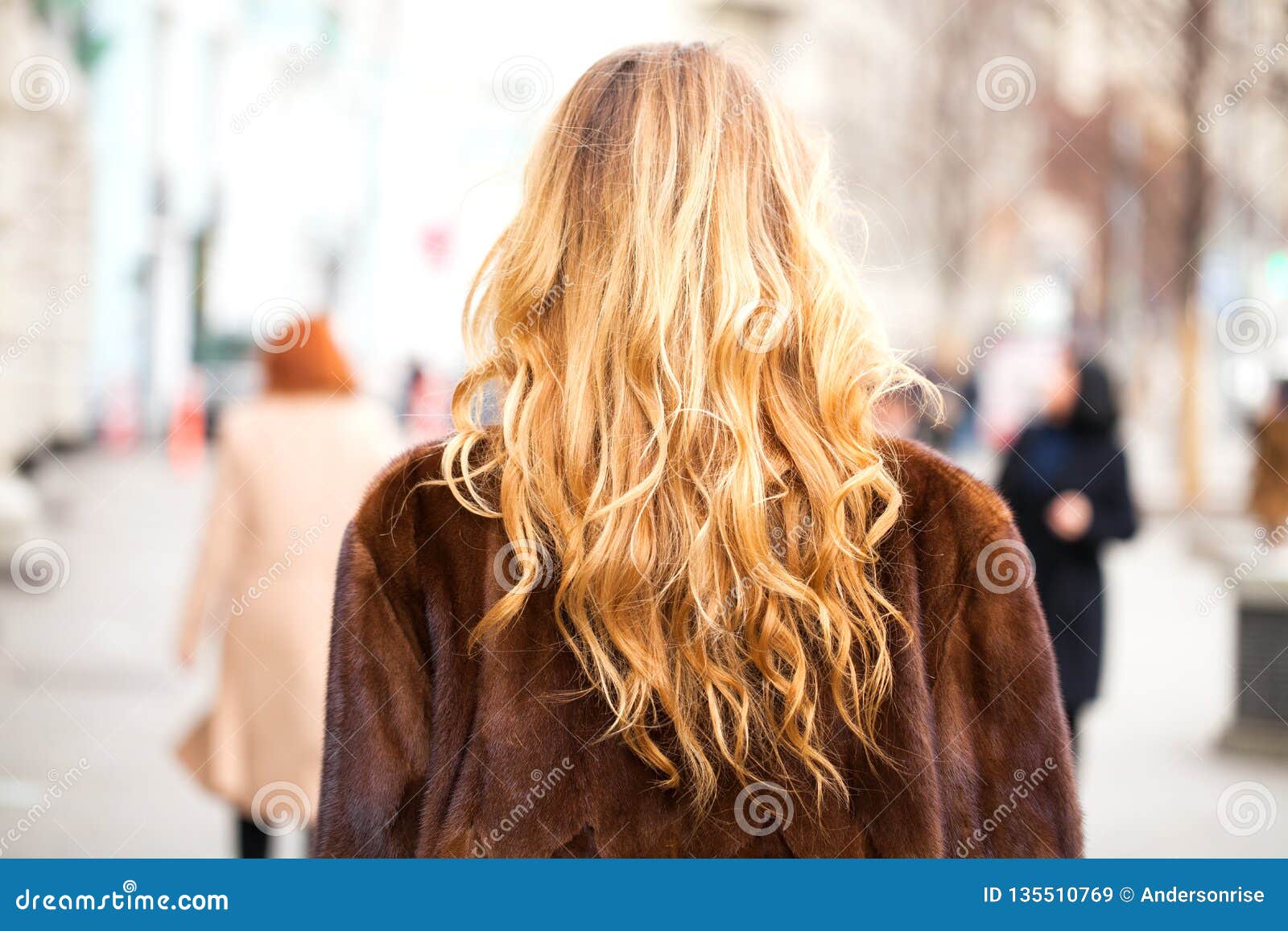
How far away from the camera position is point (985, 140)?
24.6 meters

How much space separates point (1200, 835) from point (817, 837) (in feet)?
13.2

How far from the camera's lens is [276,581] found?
13.0 ft

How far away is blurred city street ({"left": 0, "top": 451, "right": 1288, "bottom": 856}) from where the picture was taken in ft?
16.7

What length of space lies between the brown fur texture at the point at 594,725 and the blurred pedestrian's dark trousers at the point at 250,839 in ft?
7.21

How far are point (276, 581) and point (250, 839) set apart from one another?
32.0 inches

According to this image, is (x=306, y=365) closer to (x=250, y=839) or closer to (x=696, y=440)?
(x=250, y=839)

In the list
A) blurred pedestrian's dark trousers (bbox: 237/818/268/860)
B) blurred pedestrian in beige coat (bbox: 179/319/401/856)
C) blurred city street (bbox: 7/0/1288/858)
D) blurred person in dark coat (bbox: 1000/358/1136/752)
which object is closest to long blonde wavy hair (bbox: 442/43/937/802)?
blurred city street (bbox: 7/0/1288/858)

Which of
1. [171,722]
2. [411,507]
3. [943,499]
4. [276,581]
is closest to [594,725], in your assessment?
[411,507]

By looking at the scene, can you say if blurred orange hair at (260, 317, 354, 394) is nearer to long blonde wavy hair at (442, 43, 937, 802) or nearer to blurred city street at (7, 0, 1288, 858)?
blurred city street at (7, 0, 1288, 858)

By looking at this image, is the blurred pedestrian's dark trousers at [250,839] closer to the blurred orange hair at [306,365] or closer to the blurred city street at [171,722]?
the blurred city street at [171,722]

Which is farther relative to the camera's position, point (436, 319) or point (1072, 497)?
point (436, 319)

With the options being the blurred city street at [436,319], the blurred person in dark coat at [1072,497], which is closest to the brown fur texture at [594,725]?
the blurred city street at [436,319]
